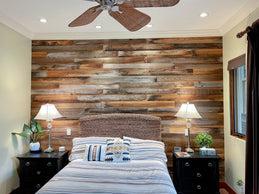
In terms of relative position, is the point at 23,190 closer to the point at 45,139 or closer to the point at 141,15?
the point at 45,139

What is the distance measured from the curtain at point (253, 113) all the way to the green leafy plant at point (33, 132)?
3178 millimetres

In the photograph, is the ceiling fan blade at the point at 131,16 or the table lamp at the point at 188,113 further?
the table lamp at the point at 188,113

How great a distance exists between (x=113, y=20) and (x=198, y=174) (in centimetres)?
271

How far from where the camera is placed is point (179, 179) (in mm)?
3098

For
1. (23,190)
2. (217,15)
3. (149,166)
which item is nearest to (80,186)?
(149,166)

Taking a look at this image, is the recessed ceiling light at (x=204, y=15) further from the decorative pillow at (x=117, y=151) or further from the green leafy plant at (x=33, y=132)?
the green leafy plant at (x=33, y=132)

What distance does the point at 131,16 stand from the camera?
1954mm

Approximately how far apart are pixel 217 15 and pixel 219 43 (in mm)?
766

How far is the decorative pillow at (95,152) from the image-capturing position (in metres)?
2.88

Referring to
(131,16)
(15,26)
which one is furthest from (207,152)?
(15,26)

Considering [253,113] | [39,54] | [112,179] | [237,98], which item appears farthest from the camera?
[39,54]

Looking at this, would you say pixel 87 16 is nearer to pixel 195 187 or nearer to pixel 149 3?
pixel 149 3

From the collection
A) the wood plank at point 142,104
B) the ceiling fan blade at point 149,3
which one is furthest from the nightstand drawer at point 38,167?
the ceiling fan blade at point 149,3

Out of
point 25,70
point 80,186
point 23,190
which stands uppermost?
point 25,70
